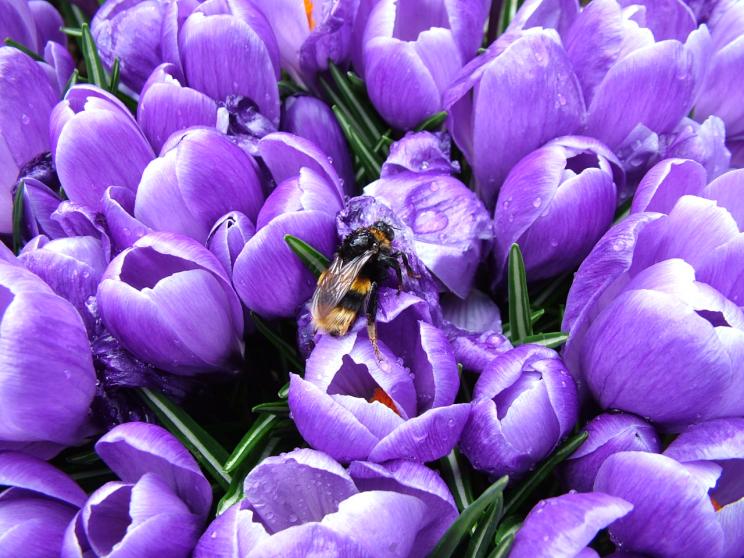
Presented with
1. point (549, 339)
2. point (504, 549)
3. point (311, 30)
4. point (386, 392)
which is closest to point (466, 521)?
point (504, 549)

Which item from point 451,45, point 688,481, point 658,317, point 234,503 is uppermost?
point 451,45

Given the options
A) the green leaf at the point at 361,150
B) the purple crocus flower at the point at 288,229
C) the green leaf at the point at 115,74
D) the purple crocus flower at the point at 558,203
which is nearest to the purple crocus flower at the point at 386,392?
the purple crocus flower at the point at 288,229

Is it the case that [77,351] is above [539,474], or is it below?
above

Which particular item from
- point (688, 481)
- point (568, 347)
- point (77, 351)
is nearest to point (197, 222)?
point (77, 351)

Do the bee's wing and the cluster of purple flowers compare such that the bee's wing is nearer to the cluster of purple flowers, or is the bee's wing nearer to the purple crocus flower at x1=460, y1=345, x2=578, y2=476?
the cluster of purple flowers

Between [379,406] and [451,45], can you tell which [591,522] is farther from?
[451,45]
